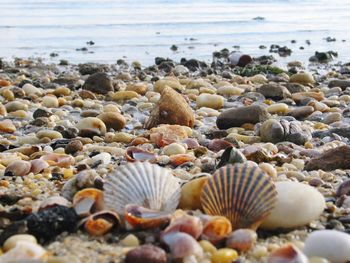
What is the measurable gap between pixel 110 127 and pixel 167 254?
3468 mm

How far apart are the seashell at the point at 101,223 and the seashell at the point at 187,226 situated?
259mm

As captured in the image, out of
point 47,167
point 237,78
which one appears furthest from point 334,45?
point 47,167

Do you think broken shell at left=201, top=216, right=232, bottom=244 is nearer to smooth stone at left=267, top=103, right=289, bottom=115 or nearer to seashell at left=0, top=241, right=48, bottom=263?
seashell at left=0, top=241, right=48, bottom=263

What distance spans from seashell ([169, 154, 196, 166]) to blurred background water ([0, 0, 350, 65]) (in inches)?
319

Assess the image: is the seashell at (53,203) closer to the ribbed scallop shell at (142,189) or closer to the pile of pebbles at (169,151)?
the pile of pebbles at (169,151)

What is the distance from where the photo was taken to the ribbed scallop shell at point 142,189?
2672 millimetres

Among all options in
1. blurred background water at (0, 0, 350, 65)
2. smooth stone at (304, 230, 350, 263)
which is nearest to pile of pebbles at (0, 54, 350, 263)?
smooth stone at (304, 230, 350, 263)

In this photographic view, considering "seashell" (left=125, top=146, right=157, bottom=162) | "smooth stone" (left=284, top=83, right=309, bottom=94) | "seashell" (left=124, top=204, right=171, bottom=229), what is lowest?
"seashell" (left=125, top=146, right=157, bottom=162)

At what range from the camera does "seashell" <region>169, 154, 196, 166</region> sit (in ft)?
13.5

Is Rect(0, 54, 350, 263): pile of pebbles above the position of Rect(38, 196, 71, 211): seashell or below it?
below

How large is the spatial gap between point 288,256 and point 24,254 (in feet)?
3.00

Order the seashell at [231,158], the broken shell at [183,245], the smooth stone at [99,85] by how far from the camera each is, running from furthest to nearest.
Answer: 1. the smooth stone at [99,85]
2. the seashell at [231,158]
3. the broken shell at [183,245]

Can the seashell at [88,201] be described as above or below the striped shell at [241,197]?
below

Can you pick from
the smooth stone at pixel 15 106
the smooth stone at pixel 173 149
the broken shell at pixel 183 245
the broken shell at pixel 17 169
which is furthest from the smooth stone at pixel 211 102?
the broken shell at pixel 183 245
